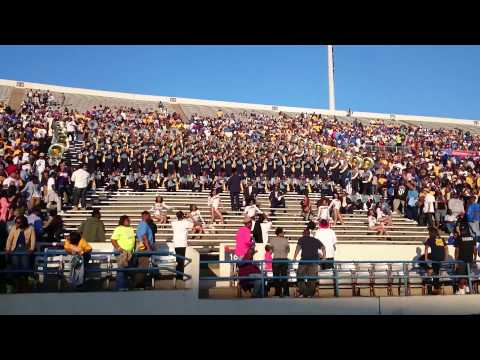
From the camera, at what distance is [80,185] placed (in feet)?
48.8

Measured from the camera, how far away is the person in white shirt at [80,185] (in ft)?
48.1

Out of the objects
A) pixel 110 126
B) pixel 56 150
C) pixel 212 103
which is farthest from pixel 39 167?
pixel 212 103

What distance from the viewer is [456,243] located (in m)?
→ 11.7

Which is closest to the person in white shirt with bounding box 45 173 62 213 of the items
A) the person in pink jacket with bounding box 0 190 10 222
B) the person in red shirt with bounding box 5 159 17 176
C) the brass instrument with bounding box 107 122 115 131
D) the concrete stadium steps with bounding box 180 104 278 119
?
the person in red shirt with bounding box 5 159 17 176

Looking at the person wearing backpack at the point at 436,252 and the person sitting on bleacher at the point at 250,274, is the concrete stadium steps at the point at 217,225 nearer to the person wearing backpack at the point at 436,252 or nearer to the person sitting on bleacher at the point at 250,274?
the person sitting on bleacher at the point at 250,274

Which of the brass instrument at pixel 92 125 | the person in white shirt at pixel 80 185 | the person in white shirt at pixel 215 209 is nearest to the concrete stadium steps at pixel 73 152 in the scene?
the brass instrument at pixel 92 125

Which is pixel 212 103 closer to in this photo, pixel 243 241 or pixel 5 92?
pixel 5 92

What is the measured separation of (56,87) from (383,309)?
3319 centimetres

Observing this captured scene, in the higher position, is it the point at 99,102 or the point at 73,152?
the point at 99,102

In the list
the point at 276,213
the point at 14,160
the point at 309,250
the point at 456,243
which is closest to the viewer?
the point at 309,250

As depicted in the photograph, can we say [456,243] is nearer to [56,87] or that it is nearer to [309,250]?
[309,250]

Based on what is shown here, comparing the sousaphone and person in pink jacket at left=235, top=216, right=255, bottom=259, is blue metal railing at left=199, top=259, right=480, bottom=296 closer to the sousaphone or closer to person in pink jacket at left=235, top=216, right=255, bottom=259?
person in pink jacket at left=235, top=216, right=255, bottom=259
